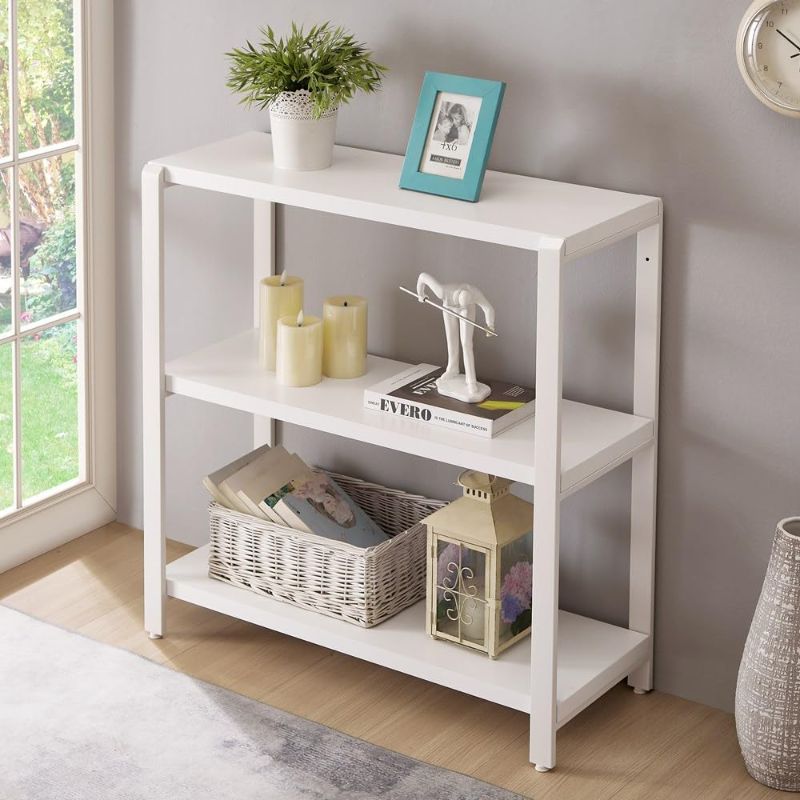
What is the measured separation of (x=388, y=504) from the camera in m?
2.93

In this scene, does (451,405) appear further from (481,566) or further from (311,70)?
(311,70)

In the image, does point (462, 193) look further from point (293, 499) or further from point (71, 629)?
point (71, 629)

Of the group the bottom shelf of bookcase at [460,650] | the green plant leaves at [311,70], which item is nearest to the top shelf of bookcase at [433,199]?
the green plant leaves at [311,70]

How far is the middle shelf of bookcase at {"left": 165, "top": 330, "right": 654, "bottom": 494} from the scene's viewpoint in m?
2.41

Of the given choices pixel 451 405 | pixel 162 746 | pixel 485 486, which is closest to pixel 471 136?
pixel 451 405

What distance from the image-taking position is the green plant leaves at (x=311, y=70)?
8.43 feet

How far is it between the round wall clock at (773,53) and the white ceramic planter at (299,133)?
0.72 m

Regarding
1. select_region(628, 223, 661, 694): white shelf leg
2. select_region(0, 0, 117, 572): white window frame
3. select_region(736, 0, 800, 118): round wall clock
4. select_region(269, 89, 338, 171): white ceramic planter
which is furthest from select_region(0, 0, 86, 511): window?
select_region(736, 0, 800, 118): round wall clock

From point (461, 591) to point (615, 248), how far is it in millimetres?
653

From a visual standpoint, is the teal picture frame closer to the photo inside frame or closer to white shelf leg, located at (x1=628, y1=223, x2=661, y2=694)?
the photo inside frame

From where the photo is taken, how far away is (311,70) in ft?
8.39

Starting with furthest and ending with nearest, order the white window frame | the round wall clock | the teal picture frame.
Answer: the white window frame
the teal picture frame
the round wall clock

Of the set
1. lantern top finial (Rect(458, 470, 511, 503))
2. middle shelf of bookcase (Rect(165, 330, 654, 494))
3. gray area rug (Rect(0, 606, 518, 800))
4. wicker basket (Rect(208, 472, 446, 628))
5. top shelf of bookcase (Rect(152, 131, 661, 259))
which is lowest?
gray area rug (Rect(0, 606, 518, 800))

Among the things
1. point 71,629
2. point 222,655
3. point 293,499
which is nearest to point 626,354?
point 293,499
